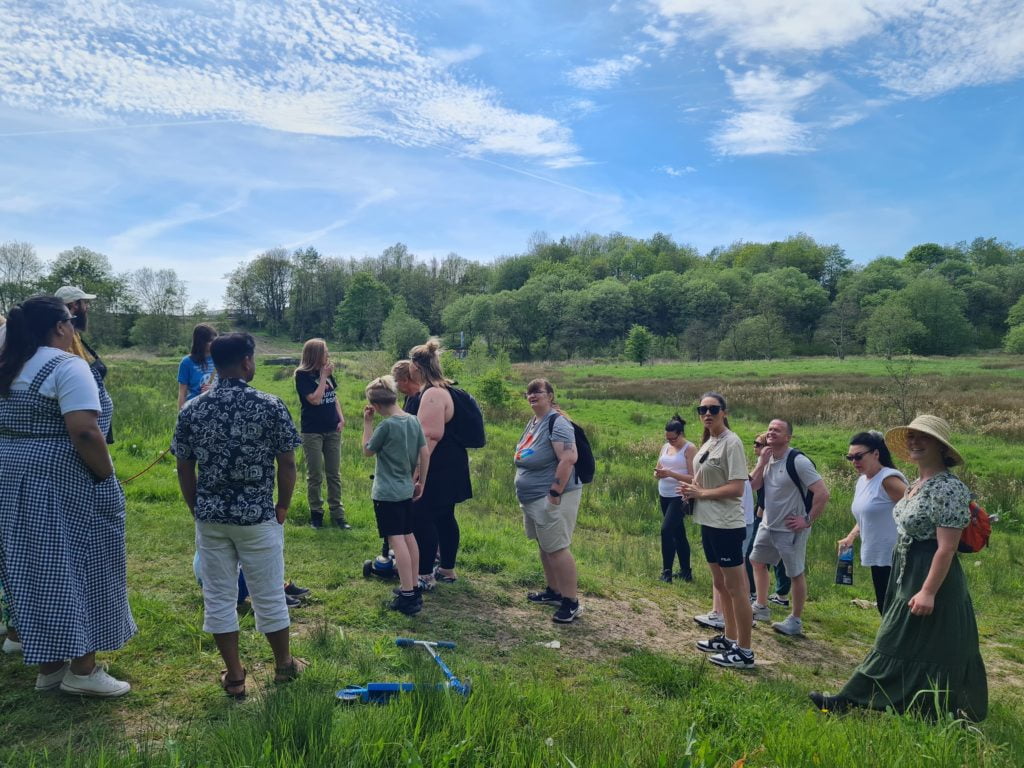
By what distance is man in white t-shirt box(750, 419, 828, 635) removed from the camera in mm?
5715

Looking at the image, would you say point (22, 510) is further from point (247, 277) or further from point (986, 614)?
point (247, 277)

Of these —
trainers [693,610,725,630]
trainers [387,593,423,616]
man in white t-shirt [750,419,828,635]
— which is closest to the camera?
trainers [387,593,423,616]

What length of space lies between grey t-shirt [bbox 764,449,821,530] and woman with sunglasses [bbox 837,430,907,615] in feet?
1.74

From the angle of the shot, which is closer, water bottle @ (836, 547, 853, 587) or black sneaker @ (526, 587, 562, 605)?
water bottle @ (836, 547, 853, 587)

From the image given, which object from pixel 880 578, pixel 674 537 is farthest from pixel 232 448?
pixel 674 537

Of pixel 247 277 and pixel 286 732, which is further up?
pixel 247 277

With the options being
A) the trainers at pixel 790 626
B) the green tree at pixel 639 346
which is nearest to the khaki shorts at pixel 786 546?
the trainers at pixel 790 626

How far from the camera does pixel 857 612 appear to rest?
6773 mm

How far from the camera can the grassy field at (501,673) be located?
2.58 meters

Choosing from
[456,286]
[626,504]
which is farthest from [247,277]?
[626,504]

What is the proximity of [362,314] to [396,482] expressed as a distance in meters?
82.8

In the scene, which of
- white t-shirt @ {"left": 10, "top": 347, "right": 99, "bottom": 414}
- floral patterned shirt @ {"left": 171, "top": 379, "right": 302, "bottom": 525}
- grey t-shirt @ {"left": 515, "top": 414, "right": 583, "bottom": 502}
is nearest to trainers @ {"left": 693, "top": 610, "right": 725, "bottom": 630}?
grey t-shirt @ {"left": 515, "top": 414, "right": 583, "bottom": 502}

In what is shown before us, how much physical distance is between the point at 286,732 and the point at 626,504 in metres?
8.84

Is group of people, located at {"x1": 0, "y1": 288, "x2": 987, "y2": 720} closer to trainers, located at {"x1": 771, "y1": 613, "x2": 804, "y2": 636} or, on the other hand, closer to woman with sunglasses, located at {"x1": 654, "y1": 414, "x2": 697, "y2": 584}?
trainers, located at {"x1": 771, "y1": 613, "x2": 804, "y2": 636}
